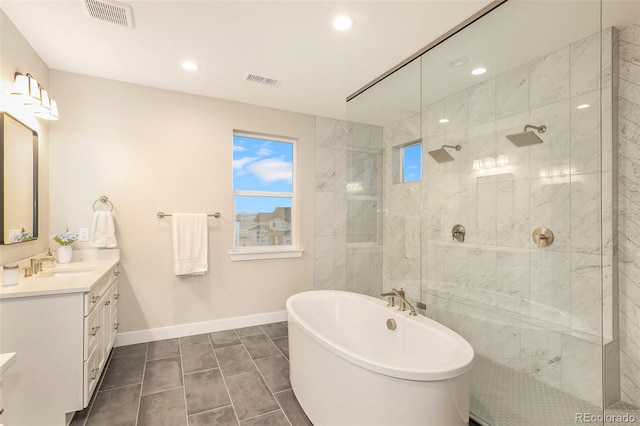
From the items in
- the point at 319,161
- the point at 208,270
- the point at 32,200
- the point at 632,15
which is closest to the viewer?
the point at 632,15

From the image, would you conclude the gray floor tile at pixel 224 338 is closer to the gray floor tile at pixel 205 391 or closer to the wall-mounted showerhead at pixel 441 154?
the gray floor tile at pixel 205 391

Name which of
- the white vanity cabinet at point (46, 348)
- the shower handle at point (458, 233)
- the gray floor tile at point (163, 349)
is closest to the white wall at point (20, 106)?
the white vanity cabinet at point (46, 348)

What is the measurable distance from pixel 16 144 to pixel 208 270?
1833mm

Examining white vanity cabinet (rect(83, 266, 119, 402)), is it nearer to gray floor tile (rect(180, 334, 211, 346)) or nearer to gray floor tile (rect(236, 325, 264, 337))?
gray floor tile (rect(180, 334, 211, 346))

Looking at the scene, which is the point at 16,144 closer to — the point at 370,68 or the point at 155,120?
the point at 155,120

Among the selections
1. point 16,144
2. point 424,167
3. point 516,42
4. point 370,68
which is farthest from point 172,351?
point 516,42

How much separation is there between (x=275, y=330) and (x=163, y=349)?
3.63 ft

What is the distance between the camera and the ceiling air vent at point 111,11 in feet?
5.79

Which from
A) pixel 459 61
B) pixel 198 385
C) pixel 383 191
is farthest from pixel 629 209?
pixel 198 385

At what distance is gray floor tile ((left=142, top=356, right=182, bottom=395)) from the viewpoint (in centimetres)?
214

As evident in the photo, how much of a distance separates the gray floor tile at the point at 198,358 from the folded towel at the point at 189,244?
72 centimetres

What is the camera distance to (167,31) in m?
2.04

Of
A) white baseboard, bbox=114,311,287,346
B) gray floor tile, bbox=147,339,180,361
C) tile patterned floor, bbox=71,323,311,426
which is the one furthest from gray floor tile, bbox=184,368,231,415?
white baseboard, bbox=114,311,287,346

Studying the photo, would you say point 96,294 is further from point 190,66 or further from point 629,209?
point 629,209
